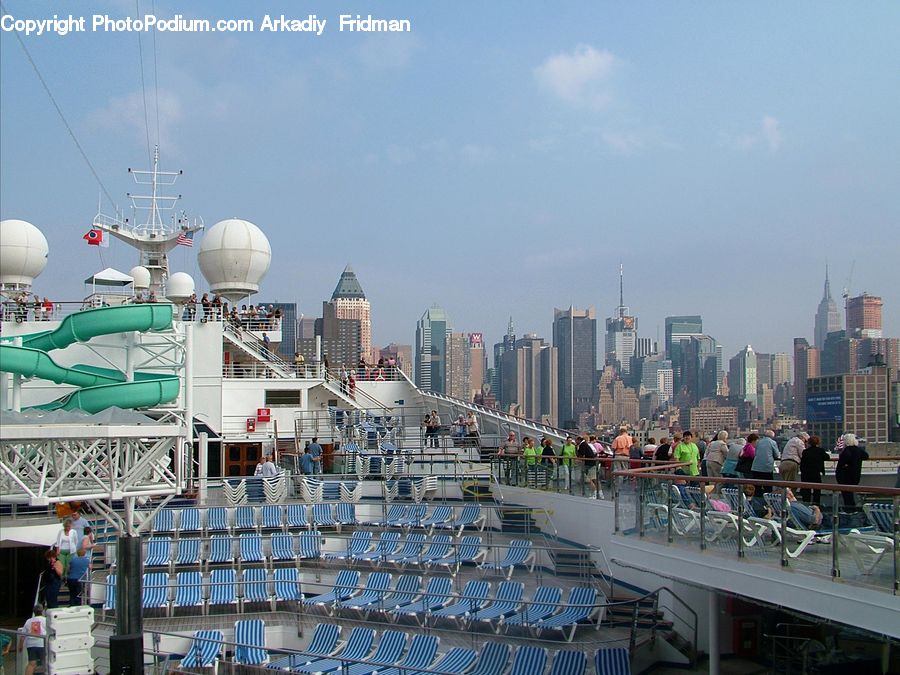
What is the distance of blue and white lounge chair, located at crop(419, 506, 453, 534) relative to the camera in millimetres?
17672

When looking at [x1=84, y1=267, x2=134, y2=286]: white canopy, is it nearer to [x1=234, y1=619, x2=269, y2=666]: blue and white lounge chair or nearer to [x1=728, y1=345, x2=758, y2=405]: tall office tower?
[x1=234, y1=619, x2=269, y2=666]: blue and white lounge chair

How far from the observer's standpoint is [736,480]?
959 cm

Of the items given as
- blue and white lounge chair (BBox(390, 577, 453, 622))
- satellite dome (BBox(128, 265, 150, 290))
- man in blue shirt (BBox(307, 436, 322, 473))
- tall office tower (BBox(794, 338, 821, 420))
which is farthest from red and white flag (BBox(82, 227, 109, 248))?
tall office tower (BBox(794, 338, 821, 420))

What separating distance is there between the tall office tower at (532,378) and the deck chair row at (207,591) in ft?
520

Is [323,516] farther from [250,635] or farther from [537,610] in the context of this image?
[537,610]

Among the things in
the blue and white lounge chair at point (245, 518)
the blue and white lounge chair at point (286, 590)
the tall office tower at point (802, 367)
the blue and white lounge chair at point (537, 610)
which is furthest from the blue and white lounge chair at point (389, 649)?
the tall office tower at point (802, 367)

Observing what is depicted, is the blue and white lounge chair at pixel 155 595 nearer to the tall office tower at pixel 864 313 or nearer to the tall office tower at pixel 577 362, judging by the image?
the tall office tower at pixel 864 313

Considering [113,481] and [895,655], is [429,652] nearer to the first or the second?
[113,481]

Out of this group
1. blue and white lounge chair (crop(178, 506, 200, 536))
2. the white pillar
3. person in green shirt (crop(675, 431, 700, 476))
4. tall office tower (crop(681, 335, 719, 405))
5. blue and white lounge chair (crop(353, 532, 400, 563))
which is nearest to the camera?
the white pillar

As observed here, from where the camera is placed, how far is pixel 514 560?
15.5m

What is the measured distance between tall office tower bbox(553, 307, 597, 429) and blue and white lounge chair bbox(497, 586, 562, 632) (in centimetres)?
16473

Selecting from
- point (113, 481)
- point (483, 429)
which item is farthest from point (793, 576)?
point (483, 429)

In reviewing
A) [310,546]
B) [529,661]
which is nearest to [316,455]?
[310,546]

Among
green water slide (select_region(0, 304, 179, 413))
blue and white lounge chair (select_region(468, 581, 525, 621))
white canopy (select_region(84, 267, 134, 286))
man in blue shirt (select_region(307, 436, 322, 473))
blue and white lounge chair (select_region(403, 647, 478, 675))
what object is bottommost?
blue and white lounge chair (select_region(403, 647, 478, 675))
